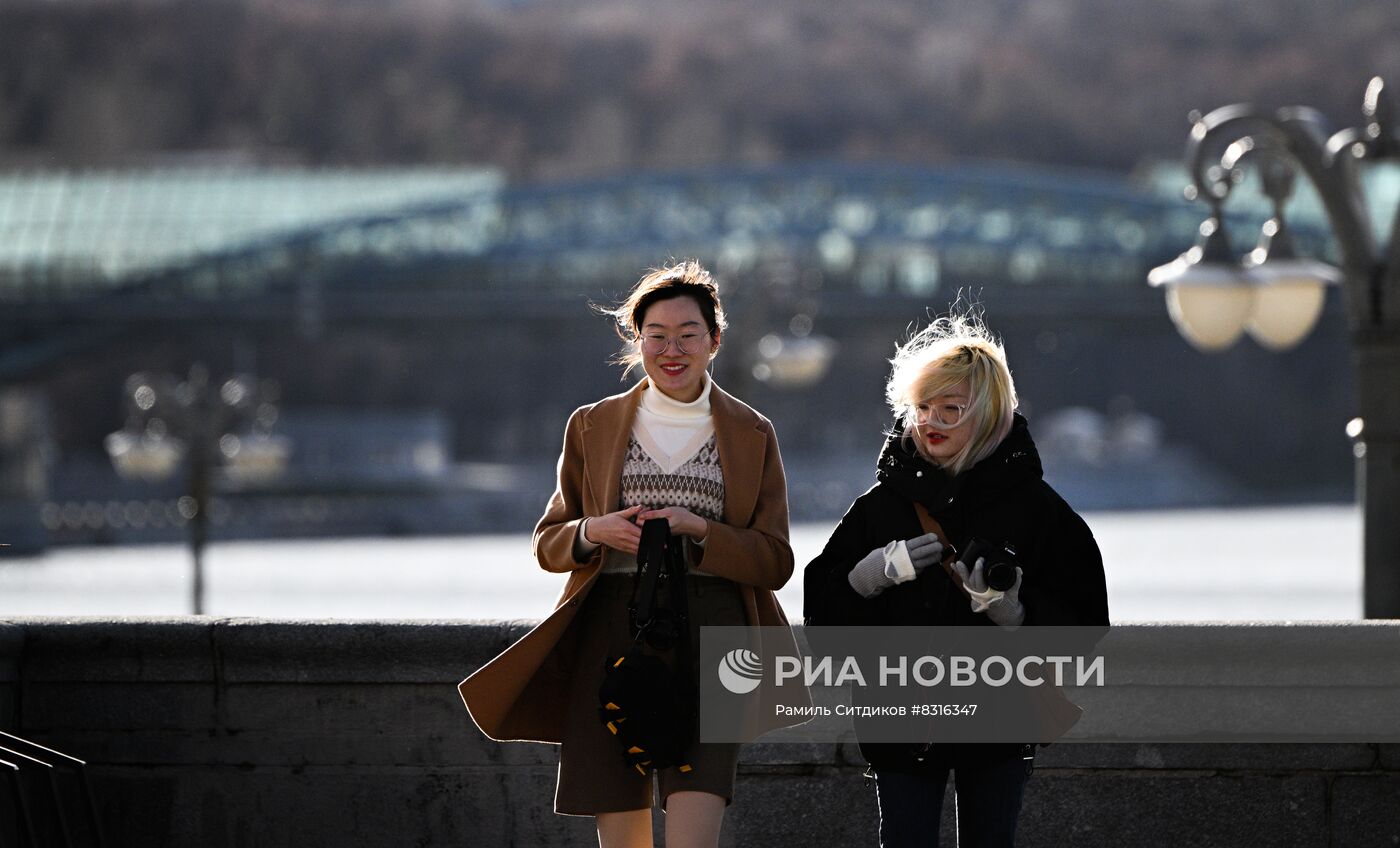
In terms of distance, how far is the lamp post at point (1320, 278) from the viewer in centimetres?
674

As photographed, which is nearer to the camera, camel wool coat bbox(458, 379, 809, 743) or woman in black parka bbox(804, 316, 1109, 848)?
woman in black parka bbox(804, 316, 1109, 848)

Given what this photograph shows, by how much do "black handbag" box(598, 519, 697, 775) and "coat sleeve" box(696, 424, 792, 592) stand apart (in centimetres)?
7

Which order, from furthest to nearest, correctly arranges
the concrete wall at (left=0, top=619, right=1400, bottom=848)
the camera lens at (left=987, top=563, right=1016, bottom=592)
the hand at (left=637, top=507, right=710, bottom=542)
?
1. the concrete wall at (left=0, top=619, right=1400, bottom=848)
2. the hand at (left=637, top=507, right=710, bottom=542)
3. the camera lens at (left=987, top=563, right=1016, bottom=592)

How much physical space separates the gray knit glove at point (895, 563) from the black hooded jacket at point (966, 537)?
0.18ft

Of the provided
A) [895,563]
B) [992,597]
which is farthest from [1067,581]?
[895,563]

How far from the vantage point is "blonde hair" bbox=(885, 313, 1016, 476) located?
3.53 metres

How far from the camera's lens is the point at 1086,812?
4656mm

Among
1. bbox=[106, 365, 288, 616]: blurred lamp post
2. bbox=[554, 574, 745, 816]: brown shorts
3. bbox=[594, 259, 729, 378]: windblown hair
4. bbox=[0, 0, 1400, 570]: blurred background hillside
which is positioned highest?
bbox=[0, 0, 1400, 570]: blurred background hillside

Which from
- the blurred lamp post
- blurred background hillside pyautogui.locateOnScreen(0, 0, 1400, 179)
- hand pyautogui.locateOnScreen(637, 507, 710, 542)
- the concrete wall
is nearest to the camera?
hand pyautogui.locateOnScreen(637, 507, 710, 542)

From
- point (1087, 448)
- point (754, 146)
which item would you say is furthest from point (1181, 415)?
point (754, 146)

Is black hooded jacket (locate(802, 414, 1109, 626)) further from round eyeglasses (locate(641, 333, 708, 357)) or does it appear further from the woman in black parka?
round eyeglasses (locate(641, 333, 708, 357))

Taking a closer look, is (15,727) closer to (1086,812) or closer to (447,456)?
(1086,812)

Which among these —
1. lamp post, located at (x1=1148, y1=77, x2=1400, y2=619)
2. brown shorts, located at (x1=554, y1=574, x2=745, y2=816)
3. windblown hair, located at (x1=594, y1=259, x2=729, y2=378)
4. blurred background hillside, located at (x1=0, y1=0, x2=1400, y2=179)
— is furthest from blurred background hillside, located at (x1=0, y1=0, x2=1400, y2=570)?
brown shorts, located at (x1=554, y1=574, x2=745, y2=816)

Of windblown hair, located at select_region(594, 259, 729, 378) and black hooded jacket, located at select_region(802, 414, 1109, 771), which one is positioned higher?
windblown hair, located at select_region(594, 259, 729, 378)
